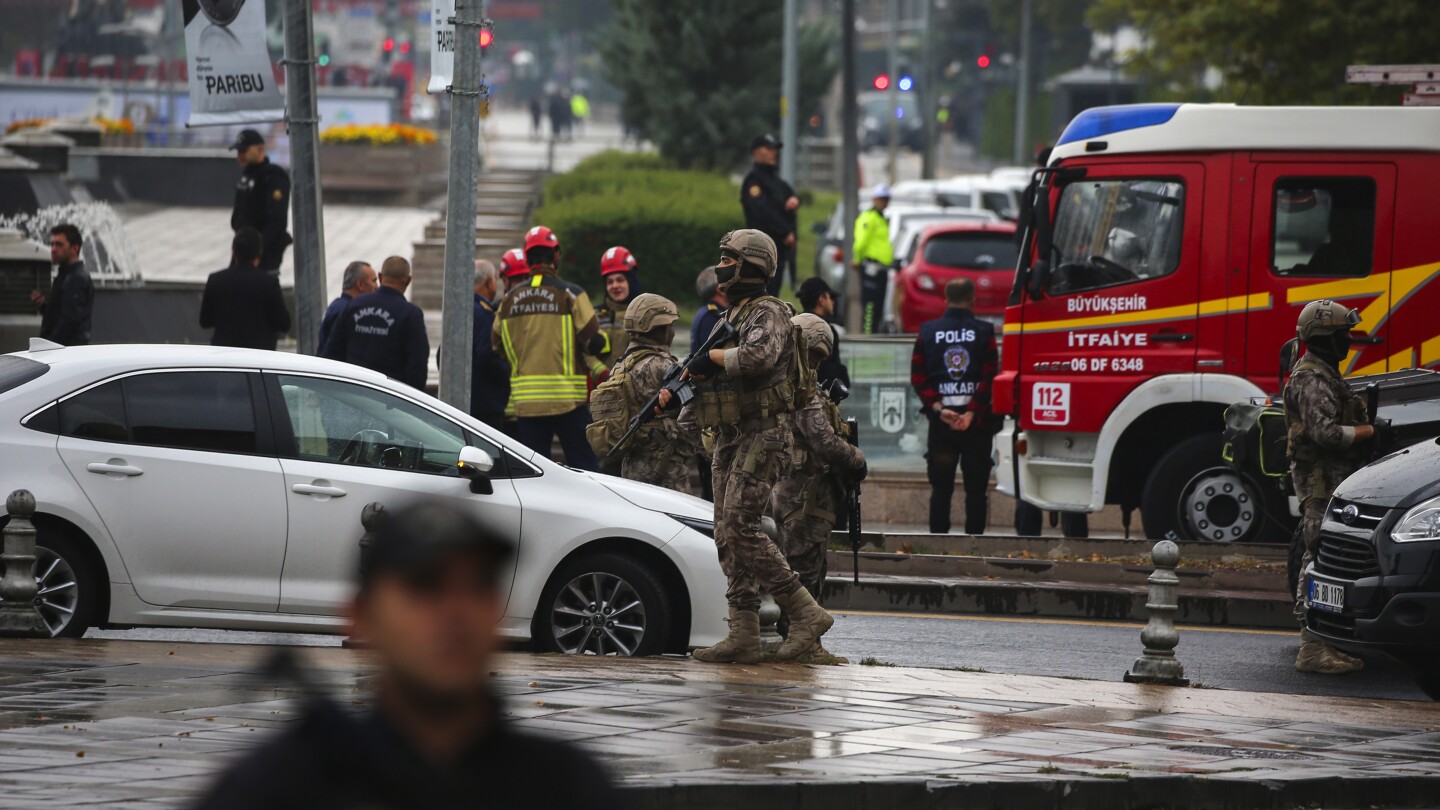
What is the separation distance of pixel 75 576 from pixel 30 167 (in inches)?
→ 621

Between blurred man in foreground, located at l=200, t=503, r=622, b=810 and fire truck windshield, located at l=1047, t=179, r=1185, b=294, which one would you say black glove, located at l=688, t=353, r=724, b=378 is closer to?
fire truck windshield, located at l=1047, t=179, r=1185, b=294

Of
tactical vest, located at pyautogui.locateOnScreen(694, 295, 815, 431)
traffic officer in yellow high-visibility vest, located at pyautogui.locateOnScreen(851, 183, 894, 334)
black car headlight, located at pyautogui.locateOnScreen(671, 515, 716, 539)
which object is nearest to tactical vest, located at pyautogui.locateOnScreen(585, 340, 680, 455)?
black car headlight, located at pyautogui.locateOnScreen(671, 515, 716, 539)

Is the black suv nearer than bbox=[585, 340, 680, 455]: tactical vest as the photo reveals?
Yes

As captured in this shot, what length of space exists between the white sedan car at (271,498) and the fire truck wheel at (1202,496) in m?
4.81

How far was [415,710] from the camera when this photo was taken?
218 centimetres

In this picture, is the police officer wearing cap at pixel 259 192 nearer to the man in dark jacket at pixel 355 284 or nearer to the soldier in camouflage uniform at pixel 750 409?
the man in dark jacket at pixel 355 284

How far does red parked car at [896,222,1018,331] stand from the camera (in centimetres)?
2391

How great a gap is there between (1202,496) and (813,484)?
4.33 m

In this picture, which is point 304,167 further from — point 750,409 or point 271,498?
point 750,409

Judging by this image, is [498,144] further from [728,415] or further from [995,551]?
[728,415]

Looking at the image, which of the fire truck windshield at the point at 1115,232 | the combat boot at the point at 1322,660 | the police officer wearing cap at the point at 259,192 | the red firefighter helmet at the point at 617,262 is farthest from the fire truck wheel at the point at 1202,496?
the police officer wearing cap at the point at 259,192

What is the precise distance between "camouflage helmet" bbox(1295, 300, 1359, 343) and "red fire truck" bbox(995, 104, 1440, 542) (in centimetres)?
262

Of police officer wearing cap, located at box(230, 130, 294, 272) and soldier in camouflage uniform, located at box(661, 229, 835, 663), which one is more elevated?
police officer wearing cap, located at box(230, 130, 294, 272)

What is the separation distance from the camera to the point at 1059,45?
267 ft
